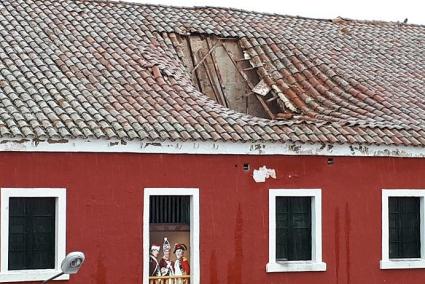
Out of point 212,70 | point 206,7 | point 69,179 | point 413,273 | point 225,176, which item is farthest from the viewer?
point 206,7

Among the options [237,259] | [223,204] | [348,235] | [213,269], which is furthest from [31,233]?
[348,235]

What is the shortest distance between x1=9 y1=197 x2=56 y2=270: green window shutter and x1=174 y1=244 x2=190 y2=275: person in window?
2.11 m

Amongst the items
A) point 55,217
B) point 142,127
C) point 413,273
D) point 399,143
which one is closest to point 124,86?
point 142,127

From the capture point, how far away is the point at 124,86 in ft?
64.0

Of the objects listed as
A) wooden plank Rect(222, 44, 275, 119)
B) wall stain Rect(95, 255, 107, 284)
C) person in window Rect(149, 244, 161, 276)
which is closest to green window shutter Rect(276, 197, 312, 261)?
person in window Rect(149, 244, 161, 276)

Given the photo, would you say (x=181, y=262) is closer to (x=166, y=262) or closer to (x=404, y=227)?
(x=166, y=262)

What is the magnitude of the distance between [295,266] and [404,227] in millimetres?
2376

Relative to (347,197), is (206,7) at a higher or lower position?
higher

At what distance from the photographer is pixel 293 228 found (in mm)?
19328

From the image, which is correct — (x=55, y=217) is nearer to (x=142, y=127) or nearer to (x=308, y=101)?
(x=142, y=127)

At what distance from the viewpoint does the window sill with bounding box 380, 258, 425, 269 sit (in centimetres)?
1986

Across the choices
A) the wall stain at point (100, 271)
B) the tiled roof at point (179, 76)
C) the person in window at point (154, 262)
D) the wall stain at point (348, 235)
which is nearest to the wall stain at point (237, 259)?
the person in window at point (154, 262)

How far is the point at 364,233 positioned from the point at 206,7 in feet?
22.8

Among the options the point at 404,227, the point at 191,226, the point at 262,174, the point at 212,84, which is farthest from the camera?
the point at 212,84
